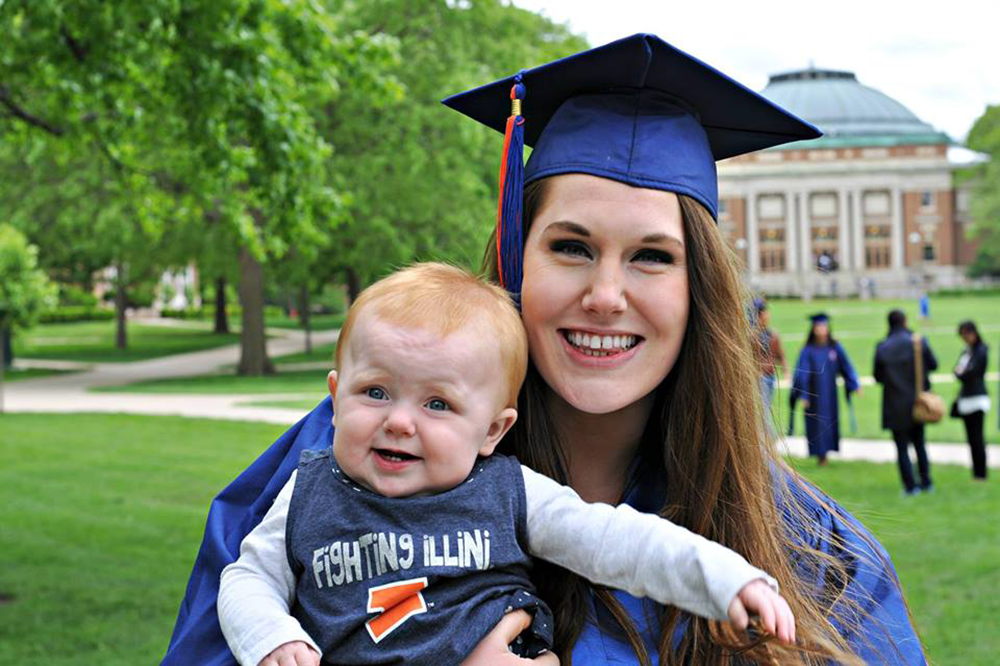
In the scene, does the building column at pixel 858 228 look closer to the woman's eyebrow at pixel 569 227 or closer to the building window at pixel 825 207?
the building window at pixel 825 207

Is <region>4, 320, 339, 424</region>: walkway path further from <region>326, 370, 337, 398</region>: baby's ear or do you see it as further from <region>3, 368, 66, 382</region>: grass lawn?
<region>326, 370, 337, 398</region>: baby's ear

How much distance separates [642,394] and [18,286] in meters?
24.8

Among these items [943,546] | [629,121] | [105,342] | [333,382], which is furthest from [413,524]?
[105,342]

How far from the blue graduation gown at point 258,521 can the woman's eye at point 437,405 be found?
0.35 m

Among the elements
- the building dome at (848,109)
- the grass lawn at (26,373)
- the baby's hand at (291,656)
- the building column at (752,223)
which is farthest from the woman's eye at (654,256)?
the building dome at (848,109)

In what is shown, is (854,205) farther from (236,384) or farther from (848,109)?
(236,384)

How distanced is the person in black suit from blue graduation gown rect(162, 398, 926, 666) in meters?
9.61

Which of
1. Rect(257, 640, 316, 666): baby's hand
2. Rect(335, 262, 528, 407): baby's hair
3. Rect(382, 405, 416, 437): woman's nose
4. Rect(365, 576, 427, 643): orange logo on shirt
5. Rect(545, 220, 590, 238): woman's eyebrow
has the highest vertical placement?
Rect(545, 220, 590, 238): woman's eyebrow

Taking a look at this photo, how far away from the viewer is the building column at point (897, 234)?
308 feet

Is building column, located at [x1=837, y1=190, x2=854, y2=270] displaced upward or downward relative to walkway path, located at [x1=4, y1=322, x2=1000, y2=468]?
upward

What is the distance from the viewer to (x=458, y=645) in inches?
75.3

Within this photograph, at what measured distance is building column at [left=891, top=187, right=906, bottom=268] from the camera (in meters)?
93.9

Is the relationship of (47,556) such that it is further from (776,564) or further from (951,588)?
(776,564)

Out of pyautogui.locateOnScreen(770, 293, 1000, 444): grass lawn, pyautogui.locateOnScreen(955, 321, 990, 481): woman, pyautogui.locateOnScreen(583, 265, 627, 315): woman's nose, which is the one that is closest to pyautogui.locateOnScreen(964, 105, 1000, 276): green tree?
pyautogui.locateOnScreen(770, 293, 1000, 444): grass lawn
